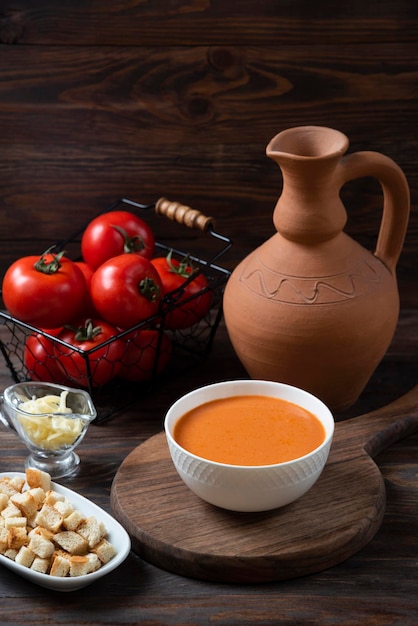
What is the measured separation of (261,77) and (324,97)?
118 millimetres

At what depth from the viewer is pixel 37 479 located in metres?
1.09

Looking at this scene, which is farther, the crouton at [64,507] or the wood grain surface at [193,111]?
the wood grain surface at [193,111]

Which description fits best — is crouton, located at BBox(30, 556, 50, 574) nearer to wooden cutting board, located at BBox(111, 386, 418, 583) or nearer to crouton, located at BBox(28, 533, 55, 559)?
crouton, located at BBox(28, 533, 55, 559)

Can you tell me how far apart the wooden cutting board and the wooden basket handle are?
40 cm

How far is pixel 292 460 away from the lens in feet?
3.39

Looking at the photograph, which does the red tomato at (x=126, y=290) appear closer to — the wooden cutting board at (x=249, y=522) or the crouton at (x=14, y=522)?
the wooden cutting board at (x=249, y=522)

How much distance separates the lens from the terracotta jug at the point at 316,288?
4.00 feet

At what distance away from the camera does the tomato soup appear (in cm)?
106

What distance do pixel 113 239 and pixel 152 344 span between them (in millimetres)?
194

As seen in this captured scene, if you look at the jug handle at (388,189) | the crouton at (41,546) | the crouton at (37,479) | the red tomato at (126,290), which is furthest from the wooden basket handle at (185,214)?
the crouton at (41,546)

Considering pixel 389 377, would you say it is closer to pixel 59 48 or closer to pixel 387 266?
pixel 387 266

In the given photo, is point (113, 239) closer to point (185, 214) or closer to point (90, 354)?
point (185, 214)

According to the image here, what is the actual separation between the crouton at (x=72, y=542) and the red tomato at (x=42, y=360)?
0.39 metres

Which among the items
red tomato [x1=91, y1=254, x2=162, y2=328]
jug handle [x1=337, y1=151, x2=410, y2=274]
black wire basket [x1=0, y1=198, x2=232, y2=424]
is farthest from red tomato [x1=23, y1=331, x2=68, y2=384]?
jug handle [x1=337, y1=151, x2=410, y2=274]
